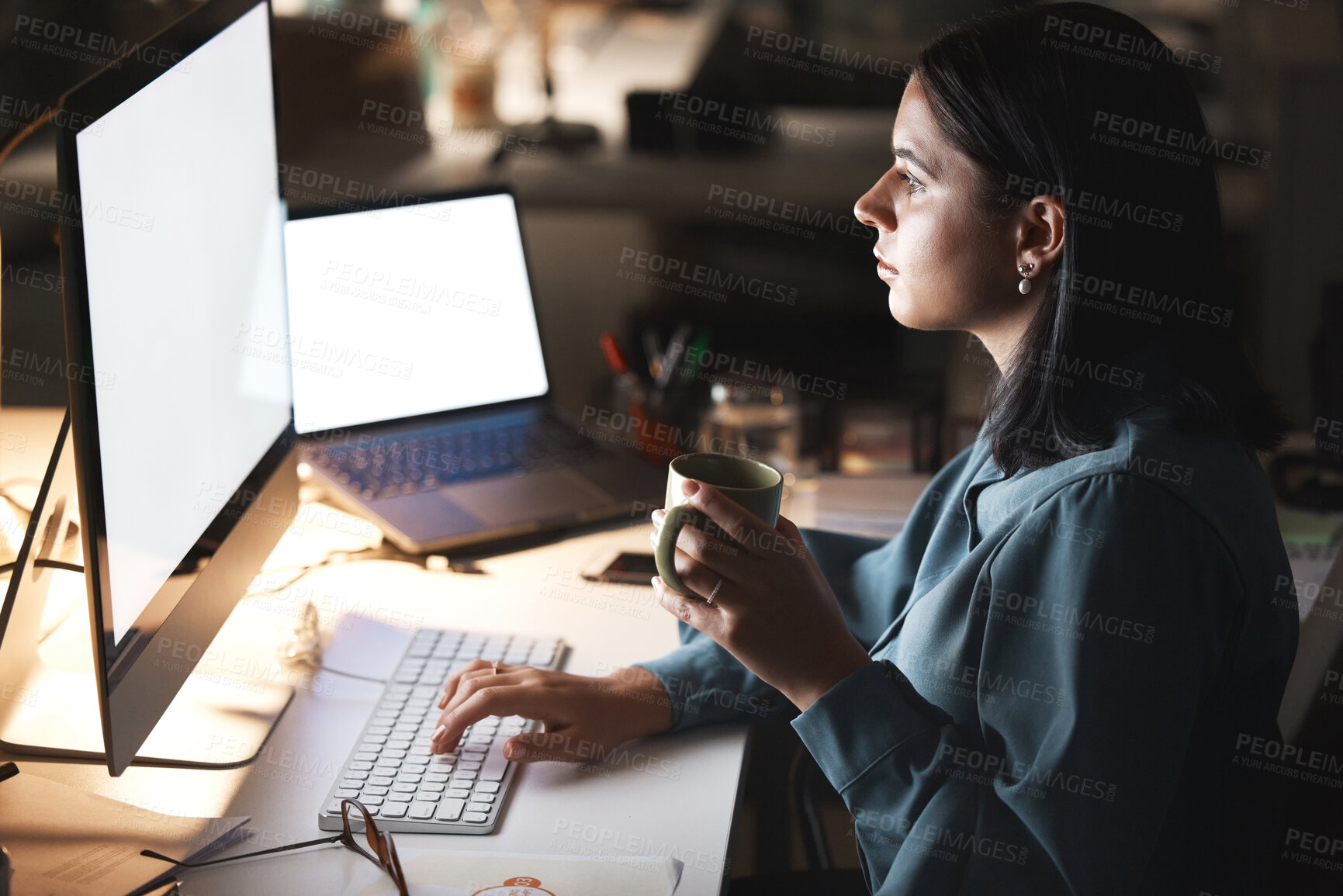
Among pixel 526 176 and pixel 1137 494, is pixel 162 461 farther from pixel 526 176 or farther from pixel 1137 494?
pixel 526 176

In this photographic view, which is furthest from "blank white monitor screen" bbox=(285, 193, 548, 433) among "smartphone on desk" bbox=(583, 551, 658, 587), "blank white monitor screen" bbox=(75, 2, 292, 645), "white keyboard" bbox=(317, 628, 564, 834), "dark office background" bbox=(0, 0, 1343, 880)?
"dark office background" bbox=(0, 0, 1343, 880)

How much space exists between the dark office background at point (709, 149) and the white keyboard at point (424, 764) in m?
1.05

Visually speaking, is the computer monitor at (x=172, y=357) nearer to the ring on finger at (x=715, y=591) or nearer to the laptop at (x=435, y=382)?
the laptop at (x=435, y=382)

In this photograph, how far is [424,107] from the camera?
238 centimetres

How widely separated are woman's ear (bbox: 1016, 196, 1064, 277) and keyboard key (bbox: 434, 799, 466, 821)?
62 centimetres

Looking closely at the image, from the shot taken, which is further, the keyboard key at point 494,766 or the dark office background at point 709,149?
the dark office background at point 709,149

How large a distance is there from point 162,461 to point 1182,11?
2627 millimetres

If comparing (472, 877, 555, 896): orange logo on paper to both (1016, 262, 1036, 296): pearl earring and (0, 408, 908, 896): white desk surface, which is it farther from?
(1016, 262, 1036, 296): pearl earring

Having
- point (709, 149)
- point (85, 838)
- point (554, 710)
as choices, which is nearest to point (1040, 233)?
point (554, 710)

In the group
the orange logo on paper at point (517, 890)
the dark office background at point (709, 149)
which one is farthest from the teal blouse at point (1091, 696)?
the dark office background at point (709, 149)

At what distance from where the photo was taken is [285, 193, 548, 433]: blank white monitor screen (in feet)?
4.50

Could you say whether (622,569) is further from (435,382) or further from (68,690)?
(68,690)

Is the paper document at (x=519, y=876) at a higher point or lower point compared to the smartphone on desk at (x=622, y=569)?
higher

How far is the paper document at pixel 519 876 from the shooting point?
0.71 metres
